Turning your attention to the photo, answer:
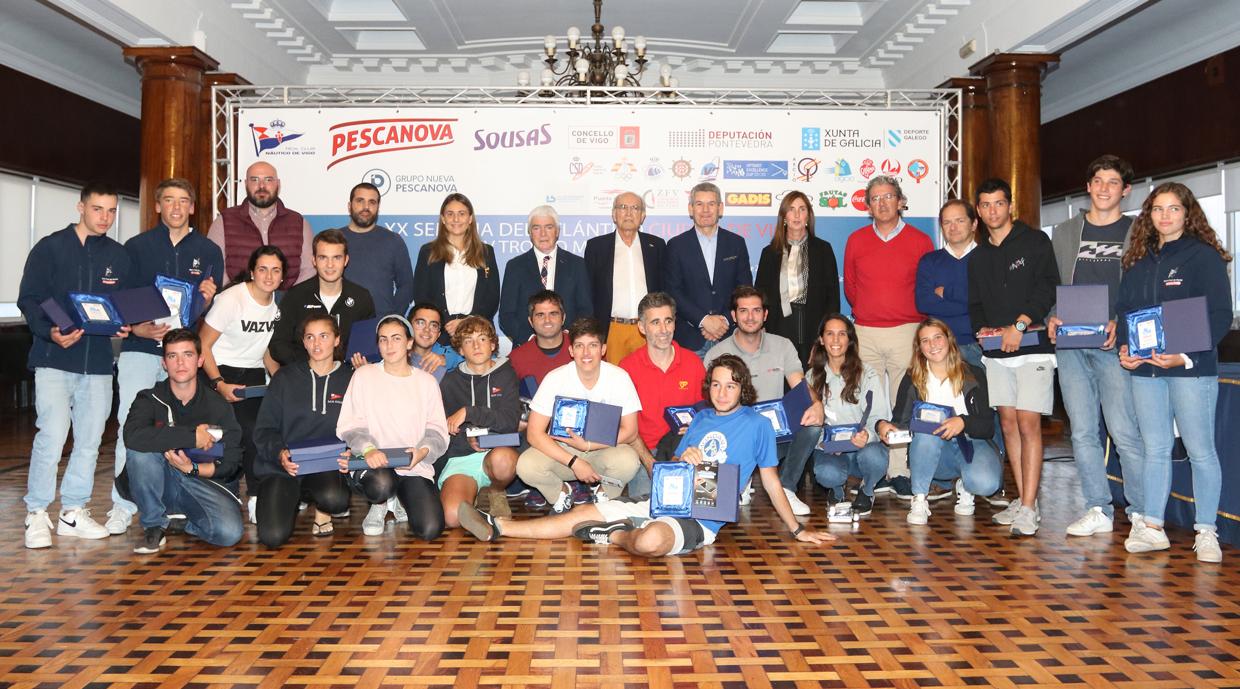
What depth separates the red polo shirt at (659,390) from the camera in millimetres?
4949

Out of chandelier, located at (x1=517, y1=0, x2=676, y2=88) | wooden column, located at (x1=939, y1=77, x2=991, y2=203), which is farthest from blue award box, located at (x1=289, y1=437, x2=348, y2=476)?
wooden column, located at (x1=939, y1=77, x2=991, y2=203)

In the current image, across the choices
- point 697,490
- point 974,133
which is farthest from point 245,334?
point 974,133

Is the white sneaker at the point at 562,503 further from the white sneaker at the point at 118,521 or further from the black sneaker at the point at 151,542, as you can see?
the white sneaker at the point at 118,521

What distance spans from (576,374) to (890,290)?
1891 mm

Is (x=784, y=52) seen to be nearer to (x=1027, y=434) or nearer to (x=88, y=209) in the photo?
(x=1027, y=434)

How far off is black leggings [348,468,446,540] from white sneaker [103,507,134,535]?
1.09 m

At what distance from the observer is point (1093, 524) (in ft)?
14.9

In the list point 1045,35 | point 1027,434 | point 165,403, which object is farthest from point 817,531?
point 1045,35

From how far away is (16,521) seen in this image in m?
4.83

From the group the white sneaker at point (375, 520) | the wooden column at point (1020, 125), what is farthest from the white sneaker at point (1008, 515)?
the wooden column at point (1020, 125)

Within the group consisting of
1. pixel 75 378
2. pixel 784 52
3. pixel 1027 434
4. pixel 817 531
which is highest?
pixel 784 52

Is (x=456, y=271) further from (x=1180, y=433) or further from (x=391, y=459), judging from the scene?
(x=1180, y=433)

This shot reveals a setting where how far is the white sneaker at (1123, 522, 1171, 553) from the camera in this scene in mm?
4160

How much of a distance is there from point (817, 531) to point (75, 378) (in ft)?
11.6
